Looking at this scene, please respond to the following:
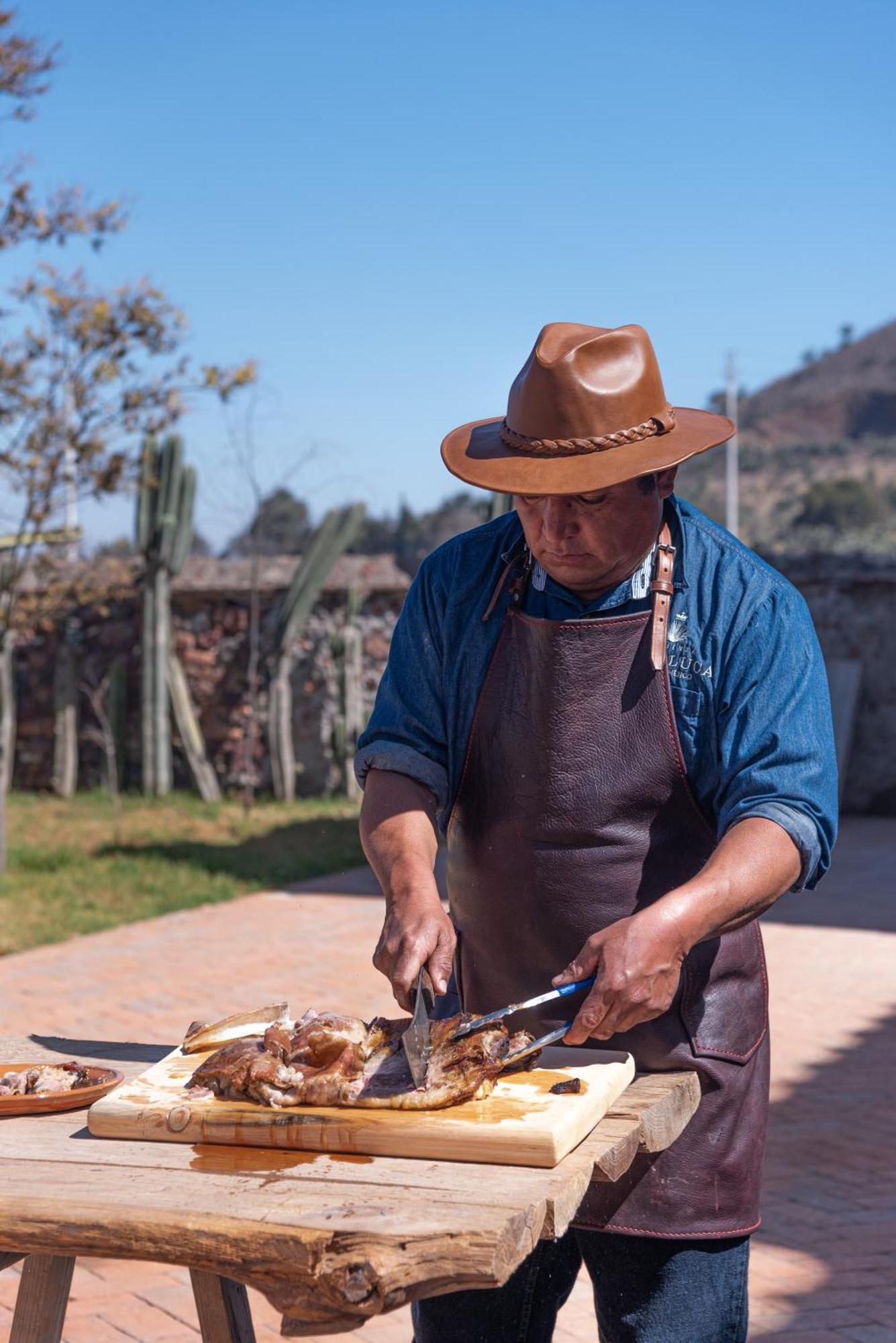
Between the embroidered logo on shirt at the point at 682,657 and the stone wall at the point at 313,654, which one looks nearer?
the embroidered logo on shirt at the point at 682,657

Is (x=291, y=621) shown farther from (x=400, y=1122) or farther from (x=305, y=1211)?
(x=305, y=1211)

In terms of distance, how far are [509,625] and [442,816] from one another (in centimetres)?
34

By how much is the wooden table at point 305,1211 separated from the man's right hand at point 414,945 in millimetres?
316

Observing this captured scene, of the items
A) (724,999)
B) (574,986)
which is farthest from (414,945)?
(724,999)

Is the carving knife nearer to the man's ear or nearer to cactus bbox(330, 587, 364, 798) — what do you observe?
the man's ear

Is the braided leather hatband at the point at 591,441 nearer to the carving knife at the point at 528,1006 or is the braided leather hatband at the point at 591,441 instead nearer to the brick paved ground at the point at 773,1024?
the carving knife at the point at 528,1006

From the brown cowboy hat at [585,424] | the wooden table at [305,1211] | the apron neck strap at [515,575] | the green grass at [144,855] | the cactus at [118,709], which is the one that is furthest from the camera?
the cactus at [118,709]

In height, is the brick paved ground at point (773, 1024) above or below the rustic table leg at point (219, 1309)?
below

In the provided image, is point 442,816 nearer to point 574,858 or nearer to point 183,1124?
point 574,858

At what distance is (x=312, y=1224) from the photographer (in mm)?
1486

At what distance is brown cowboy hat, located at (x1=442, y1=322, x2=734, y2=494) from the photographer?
210 centimetres

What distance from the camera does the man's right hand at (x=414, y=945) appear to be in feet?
6.68

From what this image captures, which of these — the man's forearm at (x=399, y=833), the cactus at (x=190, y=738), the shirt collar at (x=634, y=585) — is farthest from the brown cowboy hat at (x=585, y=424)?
the cactus at (x=190, y=738)

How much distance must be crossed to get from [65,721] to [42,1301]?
11569 millimetres
